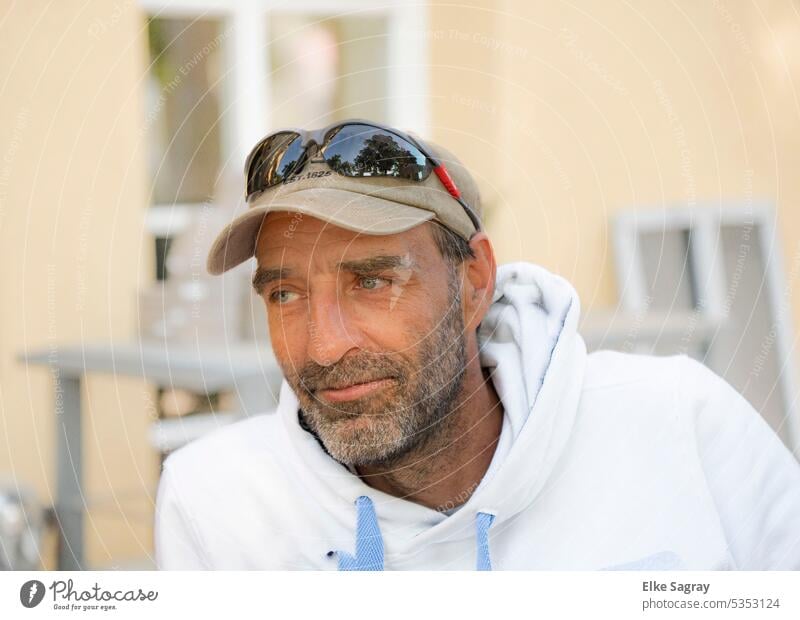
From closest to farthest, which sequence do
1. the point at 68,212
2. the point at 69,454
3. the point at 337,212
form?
the point at 337,212, the point at 68,212, the point at 69,454

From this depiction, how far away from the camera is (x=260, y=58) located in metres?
1.22

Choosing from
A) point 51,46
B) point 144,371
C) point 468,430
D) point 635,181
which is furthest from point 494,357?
point 51,46

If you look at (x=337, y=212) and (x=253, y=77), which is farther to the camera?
(x=253, y=77)

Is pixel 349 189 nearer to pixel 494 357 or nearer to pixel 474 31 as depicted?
pixel 494 357

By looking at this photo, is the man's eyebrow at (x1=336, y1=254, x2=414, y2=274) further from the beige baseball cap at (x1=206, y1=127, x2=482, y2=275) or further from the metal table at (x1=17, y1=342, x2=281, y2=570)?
the metal table at (x1=17, y1=342, x2=281, y2=570)

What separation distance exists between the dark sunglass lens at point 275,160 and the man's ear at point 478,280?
0.68 ft

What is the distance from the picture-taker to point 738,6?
45.3 inches

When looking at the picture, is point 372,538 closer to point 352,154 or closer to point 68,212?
point 352,154

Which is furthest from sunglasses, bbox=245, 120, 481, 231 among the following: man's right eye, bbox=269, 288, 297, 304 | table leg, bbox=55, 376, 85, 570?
table leg, bbox=55, 376, 85, 570

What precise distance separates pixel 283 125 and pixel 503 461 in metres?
0.54

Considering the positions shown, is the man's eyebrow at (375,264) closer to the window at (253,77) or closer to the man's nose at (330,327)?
the man's nose at (330,327)

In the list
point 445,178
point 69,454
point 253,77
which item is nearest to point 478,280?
point 445,178

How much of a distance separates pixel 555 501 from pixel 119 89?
74 cm

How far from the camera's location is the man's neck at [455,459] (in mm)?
1000
